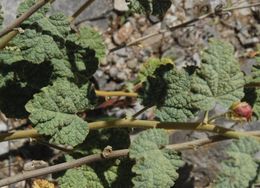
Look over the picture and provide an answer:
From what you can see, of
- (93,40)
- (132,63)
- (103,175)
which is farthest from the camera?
(132,63)

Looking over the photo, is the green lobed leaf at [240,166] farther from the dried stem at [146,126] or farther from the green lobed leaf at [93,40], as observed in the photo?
the green lobed leaf at [93,40]

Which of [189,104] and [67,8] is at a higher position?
[67,8]

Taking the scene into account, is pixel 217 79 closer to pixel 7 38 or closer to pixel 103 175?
pixel 103 175

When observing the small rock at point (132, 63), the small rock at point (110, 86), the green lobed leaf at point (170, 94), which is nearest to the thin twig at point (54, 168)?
the green lobed leaf at point (170, 94)

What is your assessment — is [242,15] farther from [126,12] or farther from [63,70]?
[63,70]

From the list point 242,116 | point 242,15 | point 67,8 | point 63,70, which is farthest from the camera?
point 242,15

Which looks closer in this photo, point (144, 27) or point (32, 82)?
point (32, 82)

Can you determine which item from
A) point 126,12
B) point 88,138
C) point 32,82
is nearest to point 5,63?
point 32,82

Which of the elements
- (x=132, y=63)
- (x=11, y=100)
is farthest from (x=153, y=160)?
(x=132, y=63)
